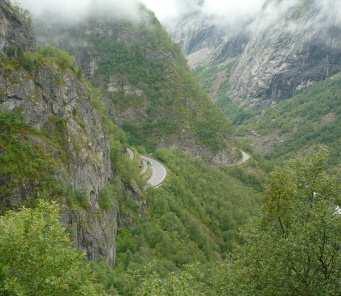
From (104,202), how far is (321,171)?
154 feet

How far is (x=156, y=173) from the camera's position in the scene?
158 meters

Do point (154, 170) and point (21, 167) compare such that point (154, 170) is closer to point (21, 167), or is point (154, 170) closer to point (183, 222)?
point (183, 222)

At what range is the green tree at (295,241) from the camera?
1854 inches

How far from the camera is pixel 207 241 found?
429ft

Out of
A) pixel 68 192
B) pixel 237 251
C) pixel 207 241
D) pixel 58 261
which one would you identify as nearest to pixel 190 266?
pixel 237 251

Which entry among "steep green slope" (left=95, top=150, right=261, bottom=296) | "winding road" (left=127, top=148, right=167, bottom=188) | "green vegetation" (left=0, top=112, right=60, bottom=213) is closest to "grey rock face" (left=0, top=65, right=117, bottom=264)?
"green vegetation" (left=0, top=112, right=60, bottom=213)

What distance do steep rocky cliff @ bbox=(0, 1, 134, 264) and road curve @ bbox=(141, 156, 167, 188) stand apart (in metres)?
45.2

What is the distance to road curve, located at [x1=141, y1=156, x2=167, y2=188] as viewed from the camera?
146 metres

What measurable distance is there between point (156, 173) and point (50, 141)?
3136 inches

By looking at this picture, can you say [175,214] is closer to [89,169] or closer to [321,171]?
[89,169]

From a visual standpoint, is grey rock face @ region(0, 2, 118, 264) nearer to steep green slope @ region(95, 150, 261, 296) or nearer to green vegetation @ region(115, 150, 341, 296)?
steep green slope @ region(95, 150, 261, 296)

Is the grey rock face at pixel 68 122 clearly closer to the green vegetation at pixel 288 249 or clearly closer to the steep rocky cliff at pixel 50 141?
the steep rocky cliff at pixel 50 141

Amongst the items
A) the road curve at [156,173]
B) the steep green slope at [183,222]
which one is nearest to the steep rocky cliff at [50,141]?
the steep green slope at [183,222]

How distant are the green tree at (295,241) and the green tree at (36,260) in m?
15.9
